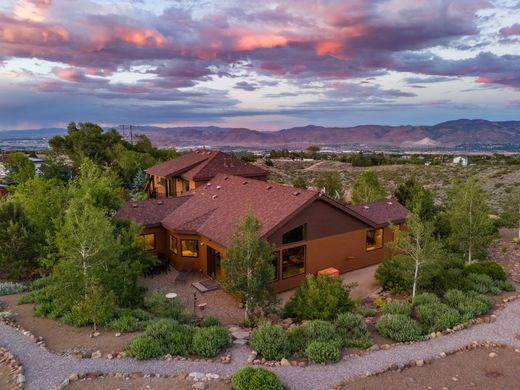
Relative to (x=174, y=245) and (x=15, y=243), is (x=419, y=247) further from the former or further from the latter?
(x=15, y=243)

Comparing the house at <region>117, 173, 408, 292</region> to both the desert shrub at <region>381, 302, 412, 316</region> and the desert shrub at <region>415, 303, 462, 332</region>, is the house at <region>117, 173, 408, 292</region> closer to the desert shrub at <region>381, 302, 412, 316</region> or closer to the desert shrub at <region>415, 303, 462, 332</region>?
the desert shrub at <region>381, 302, 412, 316</region>

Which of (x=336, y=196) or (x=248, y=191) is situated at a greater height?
(x=248, y=191)

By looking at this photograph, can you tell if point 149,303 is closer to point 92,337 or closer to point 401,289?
point 92,337

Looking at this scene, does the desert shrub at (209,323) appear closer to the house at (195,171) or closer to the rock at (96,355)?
the rock at (96,355)

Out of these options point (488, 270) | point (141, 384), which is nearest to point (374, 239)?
point (488, 270)

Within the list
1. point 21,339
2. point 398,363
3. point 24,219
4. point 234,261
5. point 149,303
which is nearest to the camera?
point 398,363

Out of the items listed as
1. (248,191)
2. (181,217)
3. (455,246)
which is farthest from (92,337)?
(455,246)

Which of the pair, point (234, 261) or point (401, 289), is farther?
point (401, 289)
